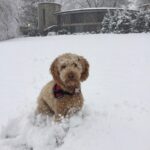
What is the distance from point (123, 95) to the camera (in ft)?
20.6

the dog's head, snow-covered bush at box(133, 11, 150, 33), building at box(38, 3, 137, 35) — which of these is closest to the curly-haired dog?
the dog's head

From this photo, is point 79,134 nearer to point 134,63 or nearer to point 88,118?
point 88,118

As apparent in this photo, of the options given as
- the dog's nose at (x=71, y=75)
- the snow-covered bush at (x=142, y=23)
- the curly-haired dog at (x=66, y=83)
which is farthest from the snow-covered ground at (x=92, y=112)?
the snow-covered bush at (x=142, y=23)

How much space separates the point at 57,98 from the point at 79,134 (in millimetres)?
622

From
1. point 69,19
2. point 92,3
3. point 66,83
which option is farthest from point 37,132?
point 92,3

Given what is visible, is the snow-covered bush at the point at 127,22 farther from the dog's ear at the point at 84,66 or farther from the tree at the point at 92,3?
the tree at the point at 92,3

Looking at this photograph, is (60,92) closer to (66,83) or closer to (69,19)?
(66,83)

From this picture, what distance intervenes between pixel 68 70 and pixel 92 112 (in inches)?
39.9

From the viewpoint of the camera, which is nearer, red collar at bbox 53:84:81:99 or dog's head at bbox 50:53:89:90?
dog's head at bbox 50:53:89:90

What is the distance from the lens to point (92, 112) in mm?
5277

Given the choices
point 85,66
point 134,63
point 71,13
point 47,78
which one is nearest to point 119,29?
point 71,13

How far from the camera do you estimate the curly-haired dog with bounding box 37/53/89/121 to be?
4648 mm

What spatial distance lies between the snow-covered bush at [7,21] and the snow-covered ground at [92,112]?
1667cm

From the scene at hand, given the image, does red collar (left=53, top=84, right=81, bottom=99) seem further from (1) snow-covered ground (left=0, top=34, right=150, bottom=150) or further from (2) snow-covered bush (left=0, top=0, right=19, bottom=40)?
(2) snow-covered bush (left=0, top=0, right=19, bottom=40)
